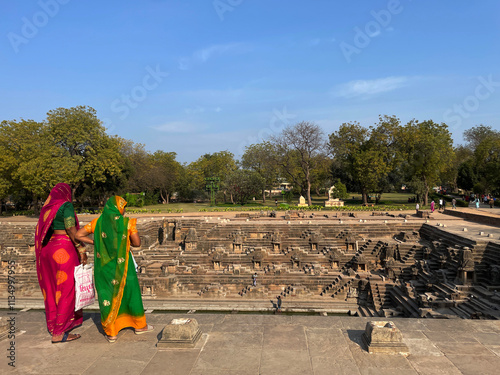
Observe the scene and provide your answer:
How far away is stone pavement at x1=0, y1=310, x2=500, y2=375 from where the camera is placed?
14.3 feet

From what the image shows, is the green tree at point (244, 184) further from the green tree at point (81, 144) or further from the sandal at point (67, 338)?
the sandal at point (67, 338)

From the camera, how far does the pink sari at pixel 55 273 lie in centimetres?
504

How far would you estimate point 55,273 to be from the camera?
504cm

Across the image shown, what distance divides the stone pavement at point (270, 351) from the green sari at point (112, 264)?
54 cm

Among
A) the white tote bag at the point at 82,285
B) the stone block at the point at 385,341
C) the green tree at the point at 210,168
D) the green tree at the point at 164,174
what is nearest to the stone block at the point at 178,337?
the white tote bag at the point at 82,285

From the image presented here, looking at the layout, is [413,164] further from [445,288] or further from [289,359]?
[289,359]

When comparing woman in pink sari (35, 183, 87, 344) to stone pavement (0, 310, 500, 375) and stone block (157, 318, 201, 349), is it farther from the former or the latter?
stone block (157, 318, 201, 349)

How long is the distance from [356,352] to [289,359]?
998mm

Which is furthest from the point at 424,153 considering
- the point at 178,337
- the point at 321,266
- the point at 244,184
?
the point at 178,337

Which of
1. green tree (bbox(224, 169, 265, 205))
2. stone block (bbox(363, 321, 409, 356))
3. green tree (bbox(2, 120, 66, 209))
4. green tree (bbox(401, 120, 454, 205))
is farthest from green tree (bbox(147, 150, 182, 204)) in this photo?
stone block (bbox(363, 321, 409, 356))

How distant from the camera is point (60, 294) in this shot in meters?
5.07

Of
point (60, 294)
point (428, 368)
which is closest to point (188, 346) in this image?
point (60, 294)

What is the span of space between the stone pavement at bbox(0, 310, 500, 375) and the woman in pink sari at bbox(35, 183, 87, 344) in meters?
0.38

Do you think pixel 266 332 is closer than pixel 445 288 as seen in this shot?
Yes
